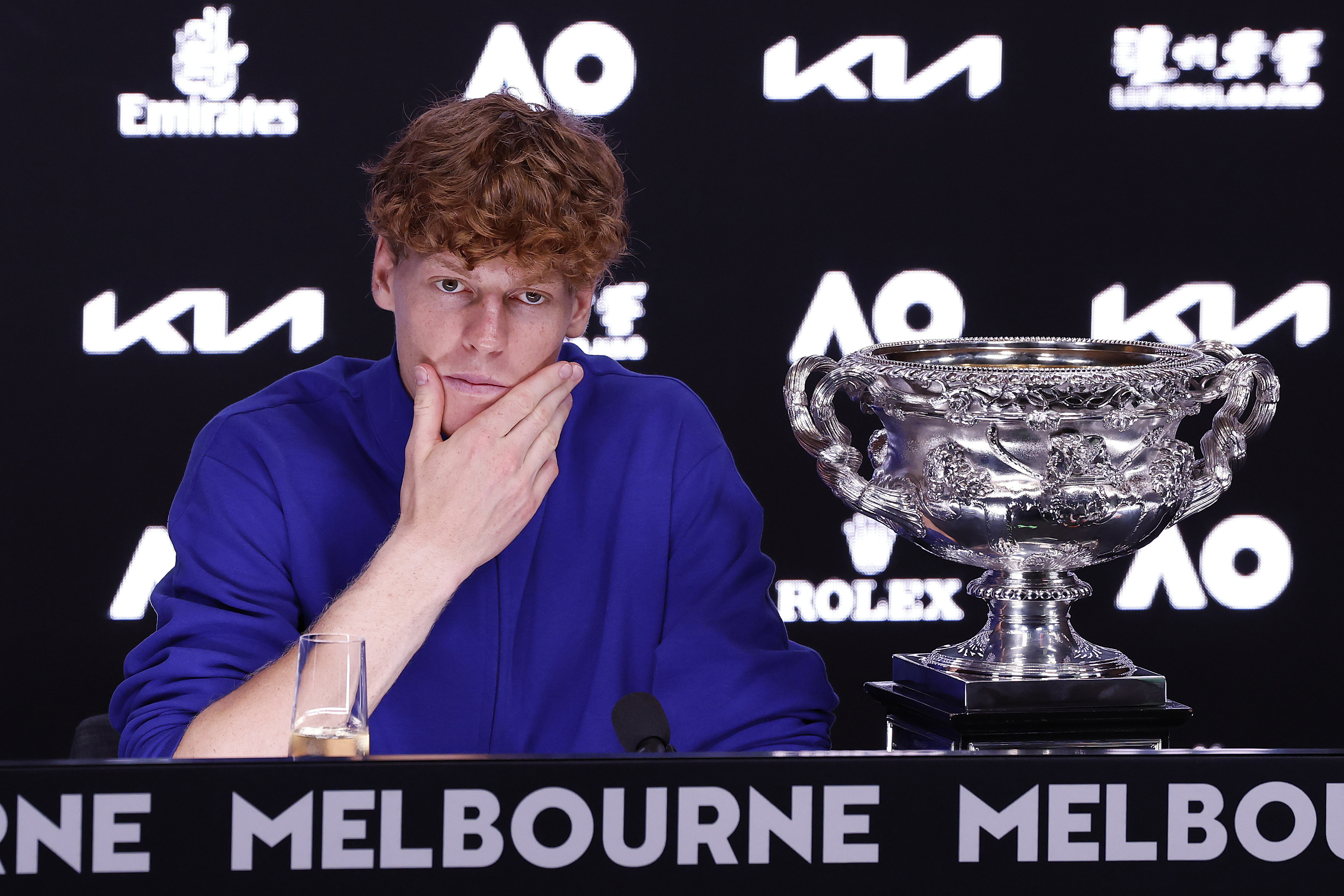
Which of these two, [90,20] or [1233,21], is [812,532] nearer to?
[1233,21]

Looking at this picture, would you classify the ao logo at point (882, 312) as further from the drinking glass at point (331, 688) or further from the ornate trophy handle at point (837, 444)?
the drinking glass at point (331, 688)

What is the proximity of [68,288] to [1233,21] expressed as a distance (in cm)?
215

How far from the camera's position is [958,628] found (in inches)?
101

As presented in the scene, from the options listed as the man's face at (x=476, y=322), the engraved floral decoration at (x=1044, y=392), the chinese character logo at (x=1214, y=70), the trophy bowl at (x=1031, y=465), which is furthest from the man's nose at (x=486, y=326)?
the chinese character logo at (x=1214, y=70)

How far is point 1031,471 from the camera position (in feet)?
3.83

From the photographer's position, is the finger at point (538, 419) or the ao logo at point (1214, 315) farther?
the ao logo at point (1214, 315)

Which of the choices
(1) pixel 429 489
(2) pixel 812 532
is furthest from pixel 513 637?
(2) pixel 812 532

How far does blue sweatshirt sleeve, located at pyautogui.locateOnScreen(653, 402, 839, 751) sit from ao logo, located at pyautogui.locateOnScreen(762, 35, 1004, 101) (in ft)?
3.30

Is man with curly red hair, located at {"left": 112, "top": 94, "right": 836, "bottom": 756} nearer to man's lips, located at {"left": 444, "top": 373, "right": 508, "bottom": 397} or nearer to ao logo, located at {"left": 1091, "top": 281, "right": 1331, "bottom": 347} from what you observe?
man's lips, located at {"left": 444, "top": 373, "right": 508, "bottom": 397}

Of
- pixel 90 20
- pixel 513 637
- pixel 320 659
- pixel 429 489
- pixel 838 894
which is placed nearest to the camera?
pixel 838 894

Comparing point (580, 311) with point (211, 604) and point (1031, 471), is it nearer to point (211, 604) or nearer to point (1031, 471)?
point (211, 604)

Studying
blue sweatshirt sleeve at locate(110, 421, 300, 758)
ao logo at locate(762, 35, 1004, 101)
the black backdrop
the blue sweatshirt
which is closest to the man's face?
the blue sweatshirt

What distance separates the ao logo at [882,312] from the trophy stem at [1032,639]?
1298 millimetres

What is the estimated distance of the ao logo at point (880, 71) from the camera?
250 centimetres
